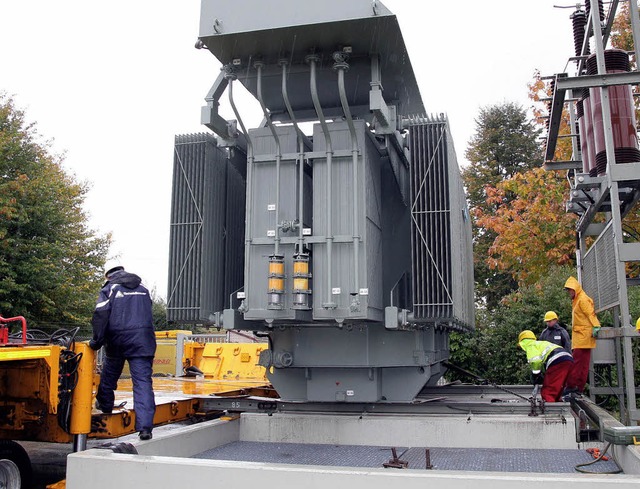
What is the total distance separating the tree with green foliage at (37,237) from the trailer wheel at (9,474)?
1533cm

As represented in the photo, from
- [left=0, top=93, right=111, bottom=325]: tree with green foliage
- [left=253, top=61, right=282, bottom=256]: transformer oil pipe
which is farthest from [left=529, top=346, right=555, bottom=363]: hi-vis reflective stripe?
[left=0, top=93, right=111, bottom=325]: tree with green foliage

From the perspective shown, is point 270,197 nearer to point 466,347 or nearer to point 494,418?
point 494,418

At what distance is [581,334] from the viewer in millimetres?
8156

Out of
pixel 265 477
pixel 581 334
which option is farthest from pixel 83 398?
pixel 581 334

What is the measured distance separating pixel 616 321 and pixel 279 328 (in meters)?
4.20

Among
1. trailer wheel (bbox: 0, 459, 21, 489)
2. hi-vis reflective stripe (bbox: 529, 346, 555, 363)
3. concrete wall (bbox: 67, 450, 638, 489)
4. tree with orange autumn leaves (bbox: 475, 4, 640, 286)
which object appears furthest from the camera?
tree with orange autumn leaves (bbox: 475, 4, 640, 286)

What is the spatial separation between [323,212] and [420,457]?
2403 millimetres

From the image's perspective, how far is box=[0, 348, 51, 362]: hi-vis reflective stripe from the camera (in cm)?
484

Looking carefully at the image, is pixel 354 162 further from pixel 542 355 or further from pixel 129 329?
pixel 542 355

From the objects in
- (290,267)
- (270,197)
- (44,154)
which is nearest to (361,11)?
(270,197)

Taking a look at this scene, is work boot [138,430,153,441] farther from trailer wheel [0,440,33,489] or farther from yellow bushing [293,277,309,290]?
yellow bushing [293,277,309,290]

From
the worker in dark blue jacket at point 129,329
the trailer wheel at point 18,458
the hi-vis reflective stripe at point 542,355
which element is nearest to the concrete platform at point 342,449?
the worker in dark blue jacket at point 129,329

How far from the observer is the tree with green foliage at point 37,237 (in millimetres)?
20766

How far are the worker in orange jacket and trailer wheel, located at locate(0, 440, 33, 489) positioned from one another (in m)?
6.36
